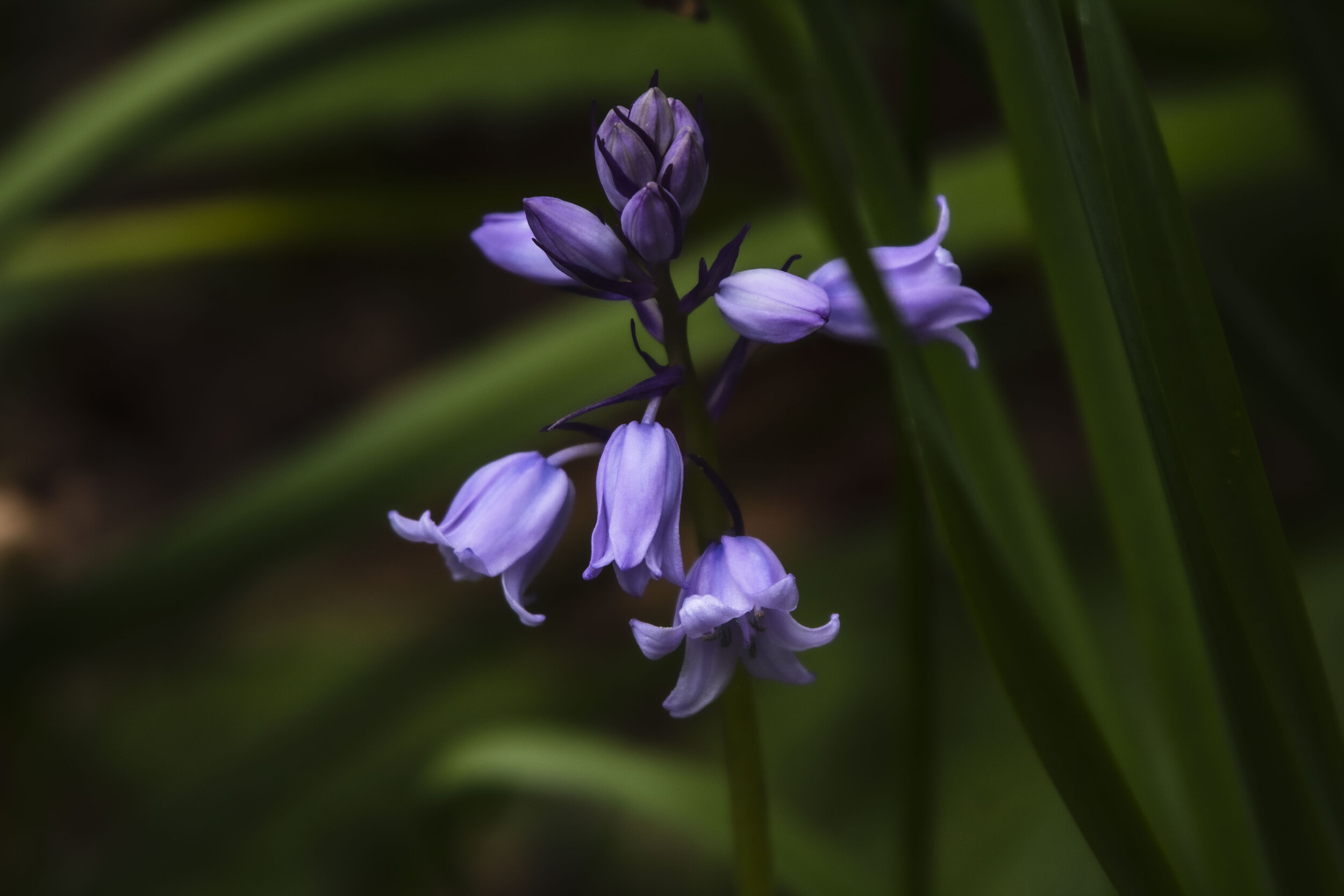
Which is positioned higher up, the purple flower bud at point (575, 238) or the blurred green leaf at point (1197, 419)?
the purple flower bud at point (575, 238)

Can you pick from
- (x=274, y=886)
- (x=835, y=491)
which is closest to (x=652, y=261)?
(x=274, y=886)

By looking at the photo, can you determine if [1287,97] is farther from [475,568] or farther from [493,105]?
[475,568]

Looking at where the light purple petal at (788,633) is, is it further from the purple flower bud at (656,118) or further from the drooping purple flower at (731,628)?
the purple flower bud at (656,118)

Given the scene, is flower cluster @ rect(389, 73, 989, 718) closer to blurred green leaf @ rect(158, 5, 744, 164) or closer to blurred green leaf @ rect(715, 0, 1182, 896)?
blurred green leaf @ rect(715, 0, 1182, 896)

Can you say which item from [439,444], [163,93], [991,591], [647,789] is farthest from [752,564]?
[163,93]

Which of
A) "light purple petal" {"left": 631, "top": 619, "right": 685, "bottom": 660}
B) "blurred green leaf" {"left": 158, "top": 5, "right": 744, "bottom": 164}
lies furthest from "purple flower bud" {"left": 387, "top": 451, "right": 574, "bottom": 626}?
"blurred green leaf" {"left": 158, "top": 5, "right": 744, "bottom": 164}

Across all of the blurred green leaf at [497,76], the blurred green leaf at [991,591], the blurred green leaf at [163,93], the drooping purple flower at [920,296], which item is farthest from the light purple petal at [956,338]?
the blurred green leaf at [497,76]
